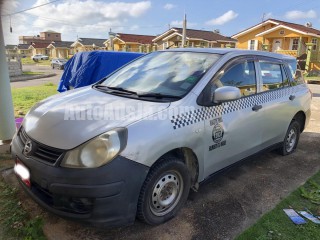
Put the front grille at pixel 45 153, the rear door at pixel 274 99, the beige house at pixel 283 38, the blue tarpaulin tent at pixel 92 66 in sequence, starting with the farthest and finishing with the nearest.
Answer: the beige house at pixel 283 38
the blue tarpaulin tent at pixel 92 66
the rear door at pixel 274 99
the front grille at pixel 45 153

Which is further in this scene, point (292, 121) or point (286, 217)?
point (292, 121)

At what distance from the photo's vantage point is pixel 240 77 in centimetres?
331

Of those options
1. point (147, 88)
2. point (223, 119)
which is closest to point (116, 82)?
point (147, 88)

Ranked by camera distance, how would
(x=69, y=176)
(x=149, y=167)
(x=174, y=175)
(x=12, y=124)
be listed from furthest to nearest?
(x=12, y=124) → (x=174, y=175) → (x=149, y=167) → (x=69, y=176)

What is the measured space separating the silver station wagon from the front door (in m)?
0.01

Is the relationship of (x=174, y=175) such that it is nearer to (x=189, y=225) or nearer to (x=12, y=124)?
(x=189, y=225)

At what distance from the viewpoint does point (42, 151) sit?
7.45ft

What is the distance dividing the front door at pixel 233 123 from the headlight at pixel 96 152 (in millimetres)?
1023

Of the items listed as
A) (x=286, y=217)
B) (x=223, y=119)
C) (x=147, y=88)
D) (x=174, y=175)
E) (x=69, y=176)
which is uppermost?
(x=147, y=88)

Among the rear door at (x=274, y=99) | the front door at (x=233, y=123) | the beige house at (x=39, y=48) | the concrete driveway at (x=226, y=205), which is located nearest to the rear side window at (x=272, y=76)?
the rear door at (x=274, y=99)

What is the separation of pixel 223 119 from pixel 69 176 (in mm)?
1685

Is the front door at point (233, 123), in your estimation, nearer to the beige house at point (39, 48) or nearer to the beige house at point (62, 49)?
the beige house at point (62, 49)

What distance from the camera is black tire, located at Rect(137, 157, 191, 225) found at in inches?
93.4

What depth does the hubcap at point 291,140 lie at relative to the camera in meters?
4.51
